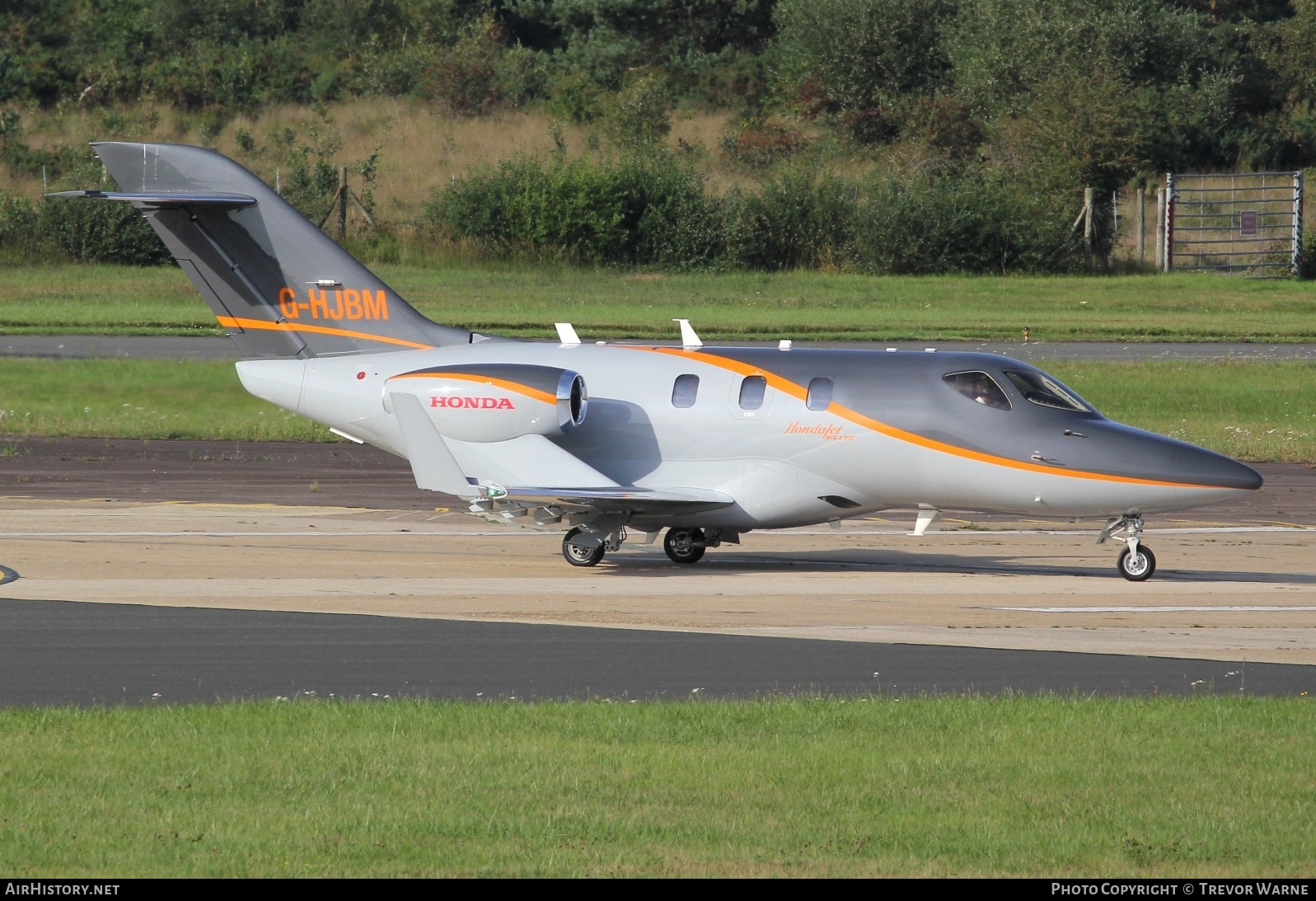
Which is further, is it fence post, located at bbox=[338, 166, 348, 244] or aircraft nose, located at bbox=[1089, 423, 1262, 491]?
fence post, located at bbox=[338, 166, 348, 244]

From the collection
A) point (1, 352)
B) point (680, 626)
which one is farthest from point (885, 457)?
point (1, 352)

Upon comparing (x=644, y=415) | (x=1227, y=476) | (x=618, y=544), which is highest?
(x=644, y=415)

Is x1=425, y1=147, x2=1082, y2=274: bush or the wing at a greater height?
x1=425, y1=147, x2=1082, y2=274: bush

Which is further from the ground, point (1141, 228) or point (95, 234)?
point (1141, 228)

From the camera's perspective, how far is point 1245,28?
74.6 meters

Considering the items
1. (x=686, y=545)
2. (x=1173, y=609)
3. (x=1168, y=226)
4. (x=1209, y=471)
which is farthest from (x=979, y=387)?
(x=1168, y=226)

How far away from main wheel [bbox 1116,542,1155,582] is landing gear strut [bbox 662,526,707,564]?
4791mm

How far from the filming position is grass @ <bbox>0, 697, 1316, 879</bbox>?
7941 mm

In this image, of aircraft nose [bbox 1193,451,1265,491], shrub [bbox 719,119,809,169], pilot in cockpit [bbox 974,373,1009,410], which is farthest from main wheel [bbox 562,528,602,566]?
shrub [bbox 719,119,809,169]

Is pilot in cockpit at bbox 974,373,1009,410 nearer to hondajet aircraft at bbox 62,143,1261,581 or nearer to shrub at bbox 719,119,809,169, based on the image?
hondajet aircraft at bbox 62,143,1261,581

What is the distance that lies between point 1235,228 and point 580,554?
166 feet

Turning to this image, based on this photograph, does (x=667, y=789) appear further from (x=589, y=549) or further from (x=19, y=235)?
(x=19, y=235)

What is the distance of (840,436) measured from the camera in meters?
17.8

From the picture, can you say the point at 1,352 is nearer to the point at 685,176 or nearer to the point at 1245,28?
the point at 685,176
